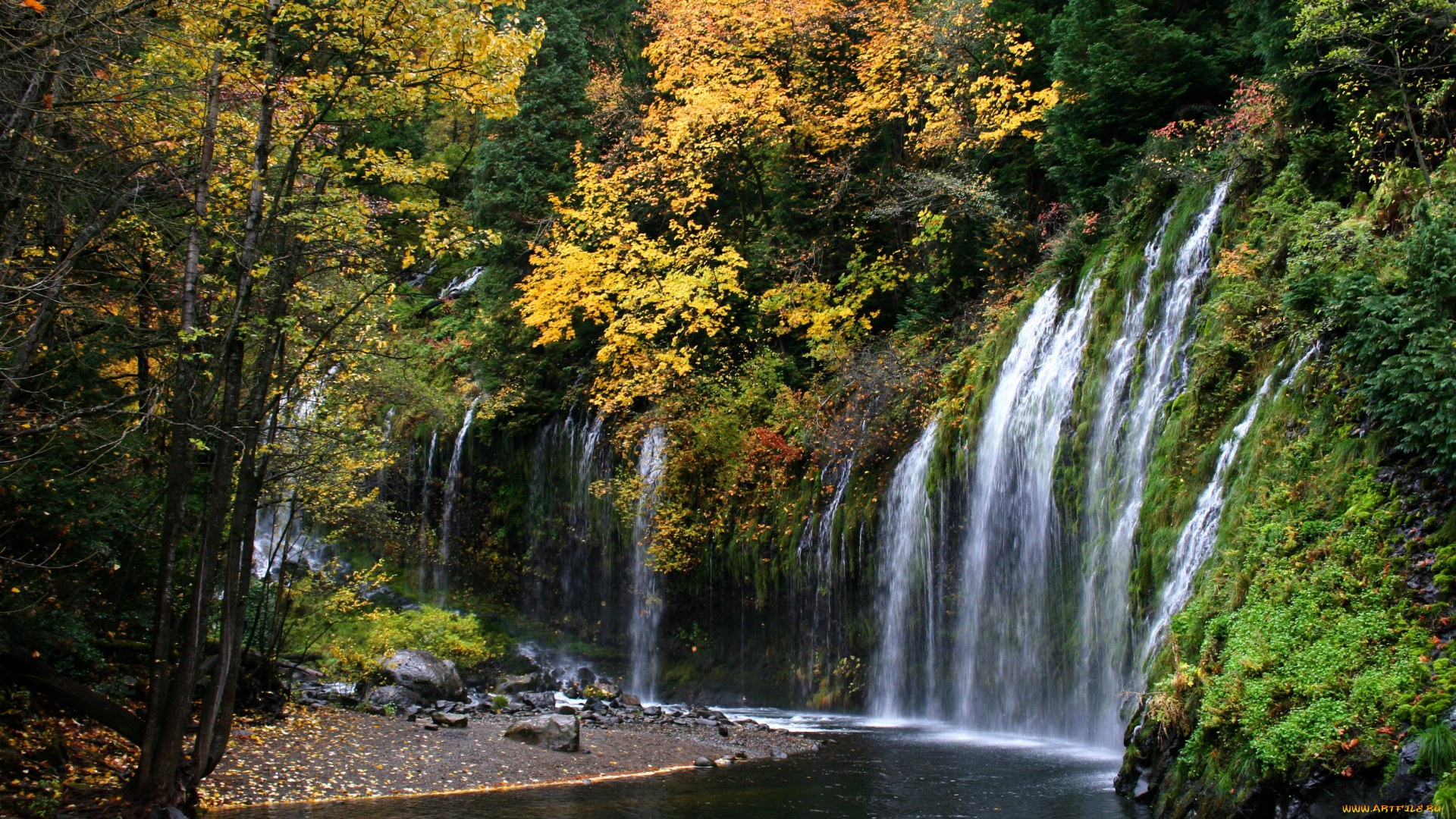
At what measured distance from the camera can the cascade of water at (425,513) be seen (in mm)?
20578

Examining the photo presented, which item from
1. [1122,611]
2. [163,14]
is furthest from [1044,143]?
[163,14]

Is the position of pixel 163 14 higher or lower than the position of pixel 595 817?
higher

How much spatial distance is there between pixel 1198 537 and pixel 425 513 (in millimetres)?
17431

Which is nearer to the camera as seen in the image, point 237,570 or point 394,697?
point 237,570

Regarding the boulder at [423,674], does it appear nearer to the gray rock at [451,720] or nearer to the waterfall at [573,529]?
the gray rock at [451,720]

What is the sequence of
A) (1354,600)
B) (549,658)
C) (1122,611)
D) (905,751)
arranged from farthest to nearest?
(549,658), (905,751), (1122,611), (1354,600)

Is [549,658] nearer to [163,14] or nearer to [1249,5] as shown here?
[163,14]

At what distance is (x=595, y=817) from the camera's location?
277 inches

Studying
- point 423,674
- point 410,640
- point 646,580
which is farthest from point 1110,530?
point 410,640

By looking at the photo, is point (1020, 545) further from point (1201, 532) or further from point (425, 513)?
point (425, 513)

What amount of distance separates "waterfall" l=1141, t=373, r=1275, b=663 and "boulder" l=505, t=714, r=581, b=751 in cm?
594

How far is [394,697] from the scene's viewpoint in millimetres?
11672

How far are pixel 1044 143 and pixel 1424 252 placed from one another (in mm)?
8772

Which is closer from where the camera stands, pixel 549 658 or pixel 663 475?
pixel 663 475
